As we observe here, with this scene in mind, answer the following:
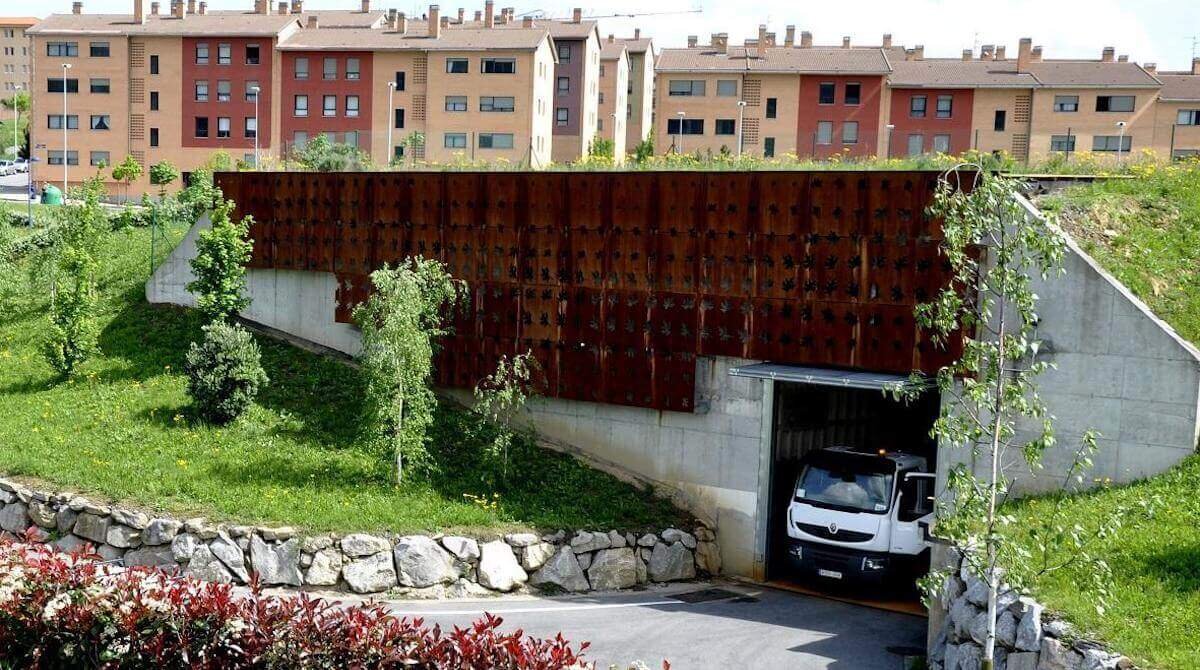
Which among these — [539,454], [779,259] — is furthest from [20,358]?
[779,259]

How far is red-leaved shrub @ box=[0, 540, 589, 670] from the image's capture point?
30.1 ft

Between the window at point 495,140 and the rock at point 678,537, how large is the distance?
4619cm

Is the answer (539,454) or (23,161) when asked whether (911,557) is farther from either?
(23,161)

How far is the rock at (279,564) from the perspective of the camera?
1725 cm

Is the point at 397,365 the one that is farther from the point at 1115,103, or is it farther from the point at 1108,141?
the point at 1115,103

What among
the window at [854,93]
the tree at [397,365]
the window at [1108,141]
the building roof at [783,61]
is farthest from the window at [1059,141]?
the tree at [397,365]

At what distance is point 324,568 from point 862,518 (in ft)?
25.8

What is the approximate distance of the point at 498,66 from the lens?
63031 millimetres

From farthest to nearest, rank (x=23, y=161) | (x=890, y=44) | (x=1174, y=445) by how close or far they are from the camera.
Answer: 1. (x=23, y=161)
2. (x=890, y=44)
3. (x=1174, y=445)

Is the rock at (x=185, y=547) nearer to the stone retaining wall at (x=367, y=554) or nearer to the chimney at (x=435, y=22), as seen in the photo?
the stone retaining wall at (x=367, y=554)

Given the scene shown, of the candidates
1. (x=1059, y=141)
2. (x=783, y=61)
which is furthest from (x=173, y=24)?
(x=1059, y=141)

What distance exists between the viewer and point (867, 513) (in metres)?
18.0

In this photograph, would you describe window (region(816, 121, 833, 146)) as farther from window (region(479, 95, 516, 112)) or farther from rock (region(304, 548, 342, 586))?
rock (region(304, 548, 342, 586))

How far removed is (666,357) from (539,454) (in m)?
2.85
